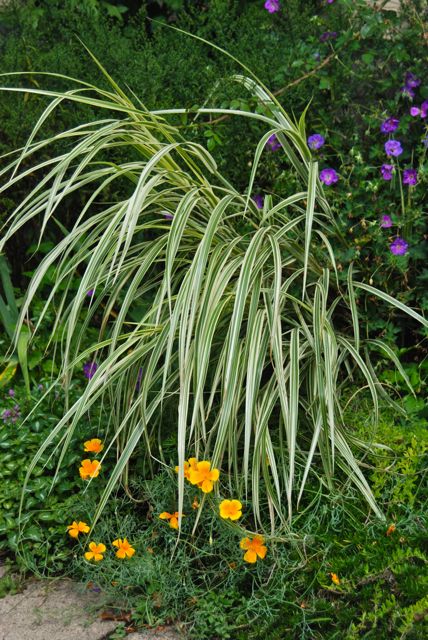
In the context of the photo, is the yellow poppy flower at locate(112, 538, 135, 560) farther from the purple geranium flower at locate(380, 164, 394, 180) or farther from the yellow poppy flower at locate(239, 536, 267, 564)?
the purple geranium flower at locate(380, 164, 394, 180)

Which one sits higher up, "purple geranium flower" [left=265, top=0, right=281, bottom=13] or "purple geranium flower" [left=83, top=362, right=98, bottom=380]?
"purple geranium flower" [left=265, top=0, right=281, bottom=13]

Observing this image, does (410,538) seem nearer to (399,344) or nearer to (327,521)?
(327,521)

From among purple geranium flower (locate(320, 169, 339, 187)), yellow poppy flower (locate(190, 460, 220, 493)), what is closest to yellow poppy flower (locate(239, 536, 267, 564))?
yellow poppy flower (locate(190, 460, 220, 493))

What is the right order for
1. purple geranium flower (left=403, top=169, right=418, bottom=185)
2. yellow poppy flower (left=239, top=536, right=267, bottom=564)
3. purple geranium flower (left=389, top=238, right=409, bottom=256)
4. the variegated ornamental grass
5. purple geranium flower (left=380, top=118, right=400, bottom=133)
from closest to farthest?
yellow poppy flower (left=239, top=536, right=267, bottom=564) < the variegated ornamental grass < purple geranium flower (left=389, top=238, right=409, bottom=256) < purple geranium flower (left=403, top=169, right=418, bottom=185) < purple geranium flower (left=380, top=118, right=400, bottom=133)

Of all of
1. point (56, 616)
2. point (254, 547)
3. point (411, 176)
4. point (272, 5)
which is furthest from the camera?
point (272, 5)

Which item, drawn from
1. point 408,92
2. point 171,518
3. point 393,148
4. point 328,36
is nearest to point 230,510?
point 171,518

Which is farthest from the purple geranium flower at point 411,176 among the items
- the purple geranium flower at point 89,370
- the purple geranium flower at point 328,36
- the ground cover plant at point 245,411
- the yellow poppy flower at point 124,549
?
the yellow poppy flower at point 124,549

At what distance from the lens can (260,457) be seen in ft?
7.00

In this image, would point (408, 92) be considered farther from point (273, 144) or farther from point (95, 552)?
point (95, 552)

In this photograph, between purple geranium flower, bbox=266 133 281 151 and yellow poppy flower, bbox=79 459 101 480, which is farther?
purple geranium flower, bbox=266 133 281 151

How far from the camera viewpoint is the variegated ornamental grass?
2.12 meters

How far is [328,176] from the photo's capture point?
2898 millimetres

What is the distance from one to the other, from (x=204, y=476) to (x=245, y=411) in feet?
0.82

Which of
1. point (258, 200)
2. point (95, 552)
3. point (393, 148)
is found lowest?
point (95, 552)
